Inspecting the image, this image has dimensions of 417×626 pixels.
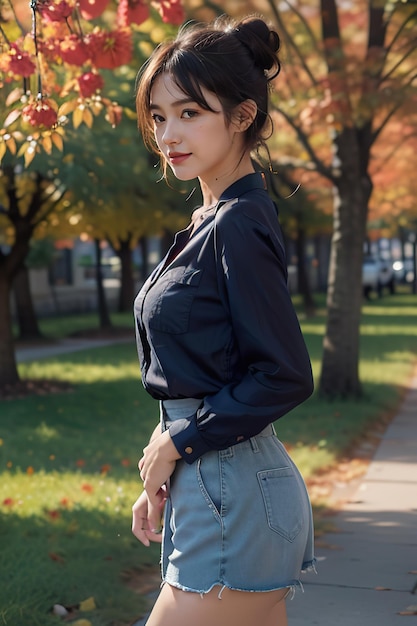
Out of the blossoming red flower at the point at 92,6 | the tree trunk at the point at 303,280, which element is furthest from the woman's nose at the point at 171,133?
the tree trunk at the point at 303,280

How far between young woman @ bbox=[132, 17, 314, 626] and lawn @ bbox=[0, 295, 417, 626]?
2385mm

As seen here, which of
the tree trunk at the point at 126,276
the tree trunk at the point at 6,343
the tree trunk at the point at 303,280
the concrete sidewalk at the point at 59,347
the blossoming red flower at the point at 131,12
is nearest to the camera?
the blossoming red flower at the point at 131,12

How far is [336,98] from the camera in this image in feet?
35.0

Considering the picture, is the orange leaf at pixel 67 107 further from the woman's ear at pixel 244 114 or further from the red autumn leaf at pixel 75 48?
the woman's ear at pixel 244 114

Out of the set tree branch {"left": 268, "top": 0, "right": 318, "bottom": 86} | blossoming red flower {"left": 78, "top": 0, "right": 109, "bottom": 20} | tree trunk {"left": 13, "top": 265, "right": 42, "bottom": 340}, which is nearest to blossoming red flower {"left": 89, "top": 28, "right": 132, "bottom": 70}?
blossoming red flower {"left": 78, "top": 0, "right": 109, "bottom": 20}

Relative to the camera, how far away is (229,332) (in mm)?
2207

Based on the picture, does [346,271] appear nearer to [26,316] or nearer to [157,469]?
[157,469]

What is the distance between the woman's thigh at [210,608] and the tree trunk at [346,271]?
9.76 m

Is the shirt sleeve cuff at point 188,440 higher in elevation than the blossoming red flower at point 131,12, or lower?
lower

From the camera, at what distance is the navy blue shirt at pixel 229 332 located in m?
2.16

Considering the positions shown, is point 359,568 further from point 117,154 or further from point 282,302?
point 117,154

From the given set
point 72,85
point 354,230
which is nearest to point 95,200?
point 354,230

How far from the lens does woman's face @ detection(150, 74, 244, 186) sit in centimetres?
233

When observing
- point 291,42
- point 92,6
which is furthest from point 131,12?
point 291,42
